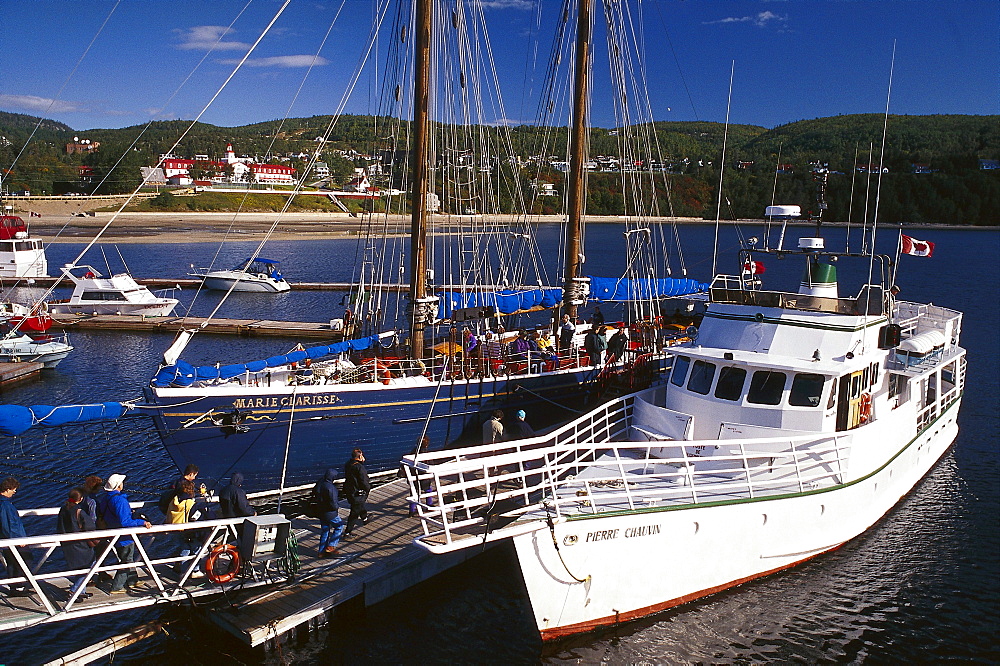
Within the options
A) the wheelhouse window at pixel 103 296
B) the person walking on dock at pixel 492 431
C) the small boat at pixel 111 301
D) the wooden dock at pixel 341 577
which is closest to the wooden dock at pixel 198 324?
the small boat at pixel 111 301

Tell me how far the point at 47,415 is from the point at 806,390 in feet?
56.0

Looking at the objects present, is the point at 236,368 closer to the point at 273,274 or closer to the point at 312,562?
the point at 312,562

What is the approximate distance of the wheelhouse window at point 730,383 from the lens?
1761 centimetres

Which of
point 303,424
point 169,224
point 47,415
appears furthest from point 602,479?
Answer: point 169,224

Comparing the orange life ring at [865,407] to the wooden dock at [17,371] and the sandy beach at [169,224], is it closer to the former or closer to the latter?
the wooden dock at [17,371]

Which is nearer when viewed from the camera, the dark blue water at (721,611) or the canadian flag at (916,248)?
the dark blue water at (721,611)

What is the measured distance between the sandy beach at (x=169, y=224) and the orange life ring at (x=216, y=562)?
99.8m

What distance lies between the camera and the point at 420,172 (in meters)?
23.5

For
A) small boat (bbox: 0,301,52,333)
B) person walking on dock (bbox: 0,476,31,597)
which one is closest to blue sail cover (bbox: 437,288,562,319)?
person walking on dock (bbox: 0,476,31,597)

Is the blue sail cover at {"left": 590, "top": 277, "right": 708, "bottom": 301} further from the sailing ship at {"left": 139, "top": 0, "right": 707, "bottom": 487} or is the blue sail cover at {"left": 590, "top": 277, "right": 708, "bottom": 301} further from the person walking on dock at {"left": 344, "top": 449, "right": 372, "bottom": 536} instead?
the person walking on dock at {"left": 344, "top": 449, "right": 372, "bottom": 536}

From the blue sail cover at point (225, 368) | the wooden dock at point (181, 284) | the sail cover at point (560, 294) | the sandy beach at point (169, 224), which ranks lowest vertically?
the wooden dock at point (181, 284)

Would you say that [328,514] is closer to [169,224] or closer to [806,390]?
[806,390]

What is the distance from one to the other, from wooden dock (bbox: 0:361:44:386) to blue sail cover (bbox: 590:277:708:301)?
2778 centimetres

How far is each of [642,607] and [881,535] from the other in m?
8.55
